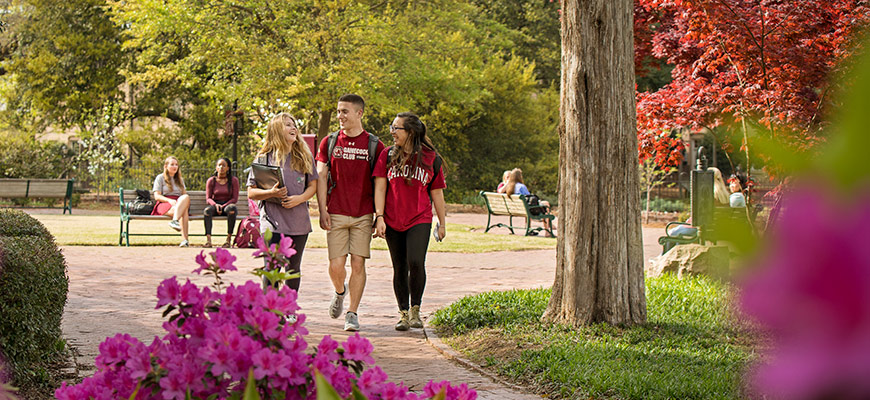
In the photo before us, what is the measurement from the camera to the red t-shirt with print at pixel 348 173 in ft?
23.5

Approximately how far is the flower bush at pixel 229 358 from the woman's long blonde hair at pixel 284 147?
5.06m

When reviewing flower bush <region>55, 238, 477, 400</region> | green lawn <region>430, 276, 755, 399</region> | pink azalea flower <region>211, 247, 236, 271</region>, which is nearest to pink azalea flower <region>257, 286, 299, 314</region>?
flower bush <region>55, 238, 477, 400</region>

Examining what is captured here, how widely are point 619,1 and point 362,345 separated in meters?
5.16

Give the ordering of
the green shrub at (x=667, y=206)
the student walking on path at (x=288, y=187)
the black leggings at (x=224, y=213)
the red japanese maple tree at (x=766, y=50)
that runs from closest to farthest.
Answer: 1. the student walking on path at (x=288, y=187)
2. the red japanese maple tree at (x=766, y=50)
3. the black leggings at (x=224, y=213)
4. the green shrub at (x=667, y=206)

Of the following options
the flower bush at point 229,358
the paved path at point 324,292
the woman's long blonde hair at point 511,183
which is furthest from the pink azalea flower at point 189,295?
the woman's long blonde hair at point 511,183

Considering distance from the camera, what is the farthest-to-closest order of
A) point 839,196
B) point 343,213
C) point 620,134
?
point 343,213 → point 620,134 → point 839,196

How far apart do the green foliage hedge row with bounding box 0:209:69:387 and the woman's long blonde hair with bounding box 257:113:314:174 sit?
213cm

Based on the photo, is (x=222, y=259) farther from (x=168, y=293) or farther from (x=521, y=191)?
(x=521, y=191)

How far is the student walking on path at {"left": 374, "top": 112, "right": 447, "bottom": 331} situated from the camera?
7.08m

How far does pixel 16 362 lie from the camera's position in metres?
4.56

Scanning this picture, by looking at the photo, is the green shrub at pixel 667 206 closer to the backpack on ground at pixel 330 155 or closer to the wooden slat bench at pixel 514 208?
the wooden slat bench at pixel 514 208

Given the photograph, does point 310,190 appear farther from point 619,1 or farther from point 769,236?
point 769,236

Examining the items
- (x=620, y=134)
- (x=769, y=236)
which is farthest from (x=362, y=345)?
(x=620, y=134)

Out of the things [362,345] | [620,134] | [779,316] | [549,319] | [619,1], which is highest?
[619,1]
